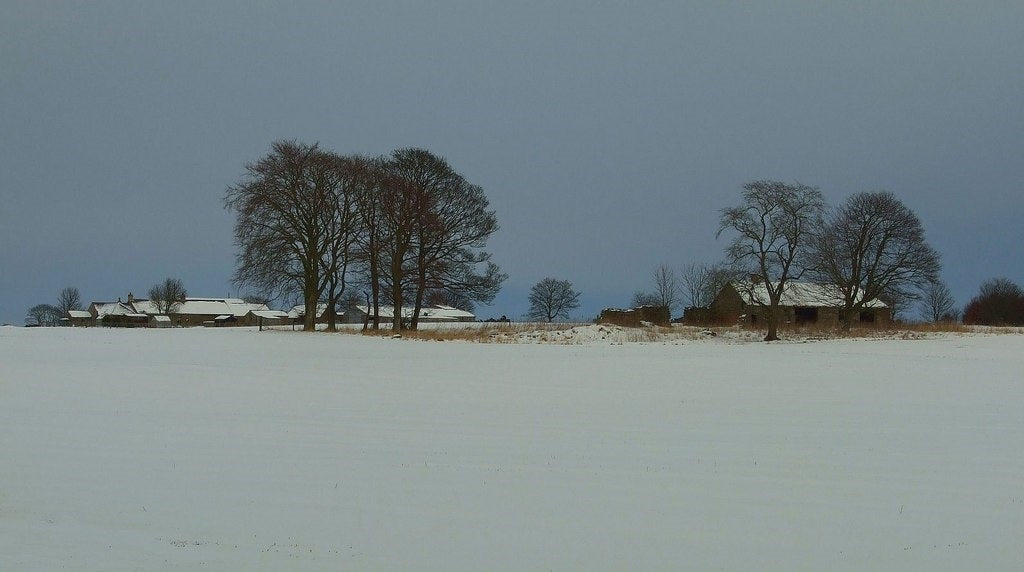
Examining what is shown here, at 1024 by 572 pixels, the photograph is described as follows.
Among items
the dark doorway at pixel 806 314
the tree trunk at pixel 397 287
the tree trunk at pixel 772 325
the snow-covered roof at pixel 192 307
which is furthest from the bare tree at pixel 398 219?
the snow-covered roof at pixel 192 307

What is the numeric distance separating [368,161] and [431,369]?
2889 centimetres

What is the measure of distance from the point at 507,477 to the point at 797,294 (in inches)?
1542

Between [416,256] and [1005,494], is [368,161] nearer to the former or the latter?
[416,256]

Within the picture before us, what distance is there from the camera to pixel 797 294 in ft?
140

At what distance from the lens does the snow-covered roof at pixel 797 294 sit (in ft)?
129

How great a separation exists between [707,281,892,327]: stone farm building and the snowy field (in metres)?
30.1

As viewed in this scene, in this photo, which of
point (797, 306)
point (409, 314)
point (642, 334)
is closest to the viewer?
point (642, 334)

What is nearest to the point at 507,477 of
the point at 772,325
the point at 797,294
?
the point at 772,325

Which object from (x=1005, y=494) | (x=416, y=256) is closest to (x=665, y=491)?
(x=1005, y=494)

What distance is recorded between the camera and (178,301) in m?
107

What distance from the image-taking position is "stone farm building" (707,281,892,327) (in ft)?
145

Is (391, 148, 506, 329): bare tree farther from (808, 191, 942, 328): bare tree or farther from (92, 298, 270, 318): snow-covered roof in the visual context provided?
(92, 298, 270, 318): snow-covered roof

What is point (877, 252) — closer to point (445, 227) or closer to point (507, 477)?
point (445, 227)

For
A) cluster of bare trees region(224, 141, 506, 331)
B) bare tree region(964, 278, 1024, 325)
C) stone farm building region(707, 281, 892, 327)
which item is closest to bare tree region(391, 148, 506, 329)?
cluster of bare trees region(224, 141, 506, 331)
